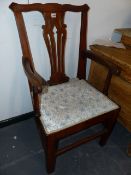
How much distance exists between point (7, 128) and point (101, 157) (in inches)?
32.3

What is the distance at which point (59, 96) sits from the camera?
1.27 metres

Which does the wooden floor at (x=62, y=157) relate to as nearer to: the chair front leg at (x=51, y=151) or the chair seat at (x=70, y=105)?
the chair front leg at (x=51, y=151)

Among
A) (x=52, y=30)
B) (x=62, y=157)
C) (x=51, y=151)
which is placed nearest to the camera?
(x=51, y=151)

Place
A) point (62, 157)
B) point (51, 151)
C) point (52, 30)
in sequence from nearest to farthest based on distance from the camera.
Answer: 1. point (51, 151)
2. point (52, 30)
3. point (62, 157)

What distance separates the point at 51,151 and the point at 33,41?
0.77 metres

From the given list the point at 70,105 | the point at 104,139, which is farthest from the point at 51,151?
the point at 104,139

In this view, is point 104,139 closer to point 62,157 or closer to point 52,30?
point 62,157

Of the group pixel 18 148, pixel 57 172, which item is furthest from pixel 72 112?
pixel 18 148

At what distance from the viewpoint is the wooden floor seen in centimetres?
132

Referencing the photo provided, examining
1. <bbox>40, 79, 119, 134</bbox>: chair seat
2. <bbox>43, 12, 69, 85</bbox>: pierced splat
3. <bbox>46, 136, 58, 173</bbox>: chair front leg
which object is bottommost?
<bbox>46, 136, 58, 173</bbox>: chair front leg

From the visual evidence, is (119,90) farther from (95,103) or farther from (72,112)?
(72,112)

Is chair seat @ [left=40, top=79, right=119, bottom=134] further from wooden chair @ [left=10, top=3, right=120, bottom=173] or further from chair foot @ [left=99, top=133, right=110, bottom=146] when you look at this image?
chair foot @ [left=99, top=133, right=110, bottom=146]

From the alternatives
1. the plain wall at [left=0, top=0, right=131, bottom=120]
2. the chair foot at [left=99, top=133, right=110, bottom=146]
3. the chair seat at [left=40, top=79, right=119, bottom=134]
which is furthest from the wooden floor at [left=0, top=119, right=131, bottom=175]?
the chair seat at [left=40, top=79, right=119, bottom=134]

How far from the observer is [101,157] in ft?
4.73
